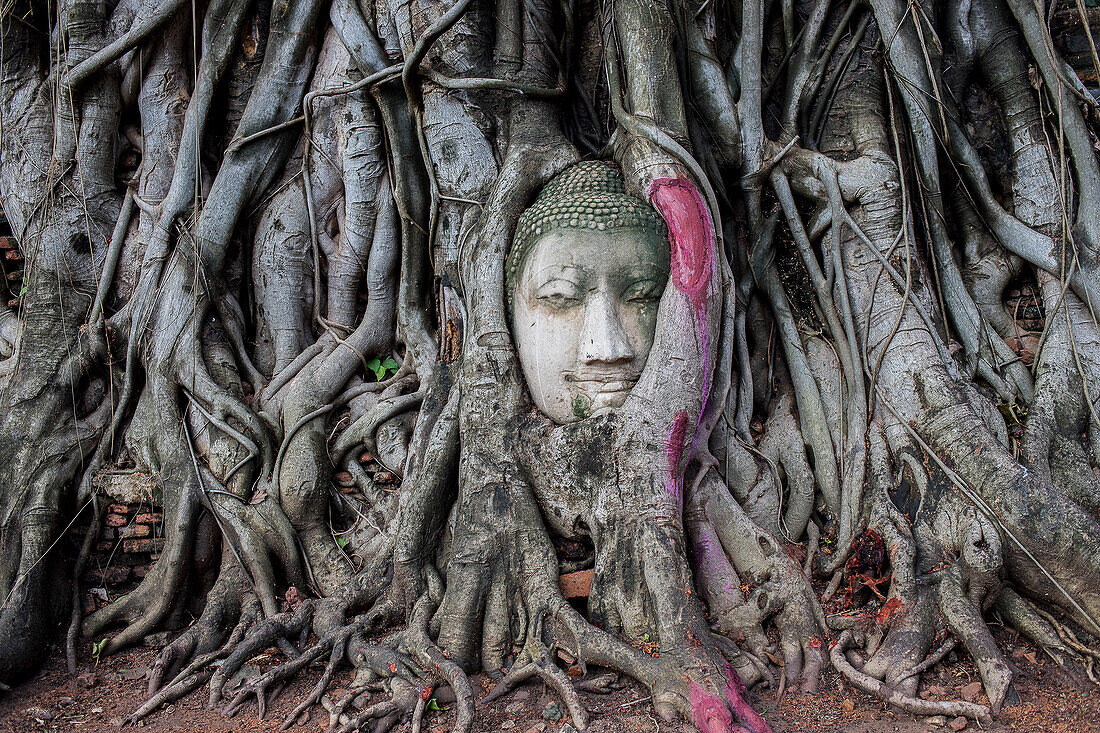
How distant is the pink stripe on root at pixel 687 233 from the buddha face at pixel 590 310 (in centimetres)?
8

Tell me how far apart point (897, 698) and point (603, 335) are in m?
1.58

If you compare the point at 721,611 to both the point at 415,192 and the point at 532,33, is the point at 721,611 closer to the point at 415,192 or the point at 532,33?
the point at 415,192

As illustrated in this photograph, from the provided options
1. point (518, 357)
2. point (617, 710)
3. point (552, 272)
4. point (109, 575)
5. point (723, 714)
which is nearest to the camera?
point (723, 714)

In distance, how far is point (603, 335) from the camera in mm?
2742

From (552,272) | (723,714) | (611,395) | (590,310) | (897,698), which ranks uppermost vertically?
(552,272)

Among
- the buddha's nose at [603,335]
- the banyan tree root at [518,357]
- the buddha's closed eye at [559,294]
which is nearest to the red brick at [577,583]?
the banyan tree root at [518,357]

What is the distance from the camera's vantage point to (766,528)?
3.01 m

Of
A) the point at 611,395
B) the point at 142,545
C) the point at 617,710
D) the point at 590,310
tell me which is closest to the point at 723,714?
the point at 617,710

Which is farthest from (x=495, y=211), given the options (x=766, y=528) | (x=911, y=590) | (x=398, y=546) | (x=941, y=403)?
(x=911, y=590)

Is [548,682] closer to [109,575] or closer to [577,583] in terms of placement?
[577,583]

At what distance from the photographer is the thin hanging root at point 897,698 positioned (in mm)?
2170

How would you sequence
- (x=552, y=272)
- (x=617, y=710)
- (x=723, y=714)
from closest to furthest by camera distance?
1. (x=723, y=714)
2. (x=617, y=710)
3. (x=552, y=272)

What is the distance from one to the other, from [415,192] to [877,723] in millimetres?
2979

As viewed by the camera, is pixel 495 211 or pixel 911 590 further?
pixel 495 211
